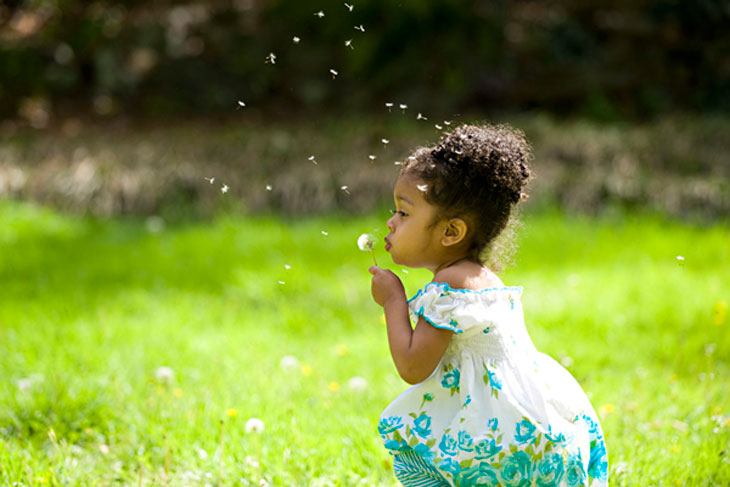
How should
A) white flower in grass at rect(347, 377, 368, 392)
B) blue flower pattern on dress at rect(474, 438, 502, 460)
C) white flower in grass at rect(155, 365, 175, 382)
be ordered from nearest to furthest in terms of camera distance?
1. blue flower pattern on dress at rect(474, 438, 502, 460)
2. white flower in grass at rect(155, 365, 175, 382)
3. white flower in grass at rect(347, 377, 368, 392)

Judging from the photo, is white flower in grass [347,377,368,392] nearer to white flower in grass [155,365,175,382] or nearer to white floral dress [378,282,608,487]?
white flower in grass [155,365,175,382]

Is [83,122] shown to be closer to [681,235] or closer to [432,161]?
[681,235]

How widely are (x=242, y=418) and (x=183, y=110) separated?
6.43 metres

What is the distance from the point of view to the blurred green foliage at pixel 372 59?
775 centimetres

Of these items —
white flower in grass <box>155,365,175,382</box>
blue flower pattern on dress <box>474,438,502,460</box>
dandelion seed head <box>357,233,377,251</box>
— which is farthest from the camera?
white flower in grass <box>155,365,175,382</box>

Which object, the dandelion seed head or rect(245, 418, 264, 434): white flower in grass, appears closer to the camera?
the dandelion seed head

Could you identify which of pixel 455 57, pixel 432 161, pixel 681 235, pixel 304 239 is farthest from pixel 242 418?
pixel 455 57

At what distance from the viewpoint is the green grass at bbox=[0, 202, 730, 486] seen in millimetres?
2289

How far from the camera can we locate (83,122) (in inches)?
324

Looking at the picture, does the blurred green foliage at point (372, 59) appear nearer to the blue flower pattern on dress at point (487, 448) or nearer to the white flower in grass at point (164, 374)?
the white flower in grass at point (164, 374)

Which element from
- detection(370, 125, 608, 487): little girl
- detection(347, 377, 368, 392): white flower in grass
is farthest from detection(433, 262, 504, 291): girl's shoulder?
detection(347, 377, 368, 392): white flower in grass

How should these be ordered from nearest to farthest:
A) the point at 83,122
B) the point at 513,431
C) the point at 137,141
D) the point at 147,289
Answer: the point at 513,431 → the point at 147,289 → the point at 137,141 → the point at 83,122

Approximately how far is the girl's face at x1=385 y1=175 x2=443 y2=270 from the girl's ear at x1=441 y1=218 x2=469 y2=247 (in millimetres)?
17

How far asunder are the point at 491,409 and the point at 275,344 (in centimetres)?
188
